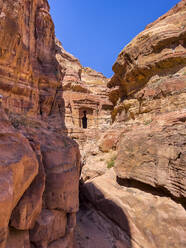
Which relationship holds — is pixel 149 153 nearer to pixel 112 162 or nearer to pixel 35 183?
pixel 112 162

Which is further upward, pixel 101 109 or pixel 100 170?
pixel 101 109

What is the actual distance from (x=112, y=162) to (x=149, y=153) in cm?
315

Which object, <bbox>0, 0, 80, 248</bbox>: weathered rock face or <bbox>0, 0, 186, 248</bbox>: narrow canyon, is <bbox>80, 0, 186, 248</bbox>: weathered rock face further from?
<bbox>0, 0, 80, 248</bbox>: weathered rock face

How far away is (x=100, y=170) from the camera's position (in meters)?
8.58

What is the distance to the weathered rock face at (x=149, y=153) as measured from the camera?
14.6ft

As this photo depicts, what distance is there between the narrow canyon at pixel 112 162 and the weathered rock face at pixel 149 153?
31mm

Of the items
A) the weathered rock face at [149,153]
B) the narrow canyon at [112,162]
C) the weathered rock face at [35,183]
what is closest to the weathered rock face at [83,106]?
the narrow canyon at [112,162]

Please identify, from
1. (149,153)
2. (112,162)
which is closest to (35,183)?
(149,153)

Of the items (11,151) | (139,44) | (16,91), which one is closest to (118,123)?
(139,44)

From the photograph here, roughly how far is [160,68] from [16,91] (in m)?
14.1

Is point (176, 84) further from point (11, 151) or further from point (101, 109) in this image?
point (101, 109)

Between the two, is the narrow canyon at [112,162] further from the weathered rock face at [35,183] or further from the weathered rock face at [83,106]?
the weathered rock face at [83,106]

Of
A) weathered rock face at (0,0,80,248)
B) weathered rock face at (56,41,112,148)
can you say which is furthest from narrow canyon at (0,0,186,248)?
weathered rock face at (56,41,112,148)

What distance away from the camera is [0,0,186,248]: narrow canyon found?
8.61 ft
